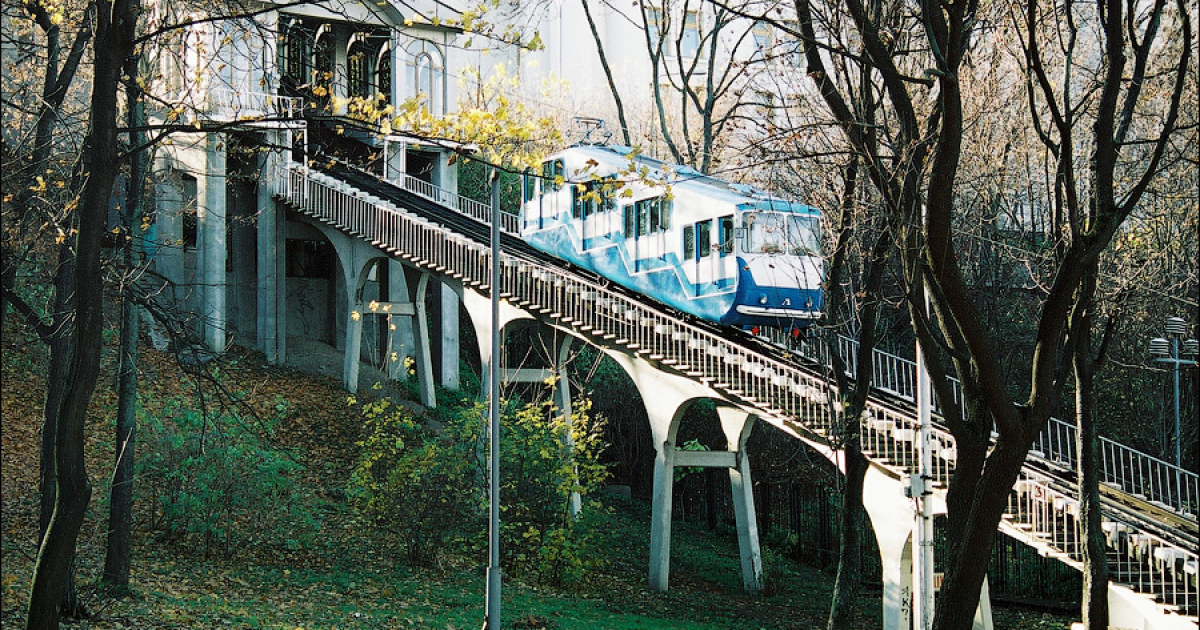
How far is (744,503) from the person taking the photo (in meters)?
30.8

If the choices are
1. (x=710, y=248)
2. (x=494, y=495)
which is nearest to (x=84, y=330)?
(x=494, y=495)

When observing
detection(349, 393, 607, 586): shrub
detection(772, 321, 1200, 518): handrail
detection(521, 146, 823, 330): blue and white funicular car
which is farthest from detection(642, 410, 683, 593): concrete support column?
detection(772, 321, 1200, 518): handrail

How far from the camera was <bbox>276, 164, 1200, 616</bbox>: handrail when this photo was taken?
2102 centimetres

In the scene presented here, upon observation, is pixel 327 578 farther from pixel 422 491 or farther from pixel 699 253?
pixel 699 253

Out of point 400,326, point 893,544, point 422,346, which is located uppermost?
point 400,326

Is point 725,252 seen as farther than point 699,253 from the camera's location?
No

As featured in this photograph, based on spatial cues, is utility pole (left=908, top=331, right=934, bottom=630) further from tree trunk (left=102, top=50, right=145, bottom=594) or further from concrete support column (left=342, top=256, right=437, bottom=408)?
concrete support column (left=342, top=256, right=437, bottom=408)

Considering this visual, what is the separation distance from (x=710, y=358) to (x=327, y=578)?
28.1 feet

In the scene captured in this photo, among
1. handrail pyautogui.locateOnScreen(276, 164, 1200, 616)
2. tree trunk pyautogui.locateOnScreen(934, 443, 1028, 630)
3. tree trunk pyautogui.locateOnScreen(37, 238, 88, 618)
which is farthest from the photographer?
handrail pyautogui.locateOnScreen(276, 164, 1200, 616)

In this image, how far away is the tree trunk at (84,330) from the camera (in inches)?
450

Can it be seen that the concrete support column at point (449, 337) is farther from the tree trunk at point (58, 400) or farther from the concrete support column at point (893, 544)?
the tree trunk at point (58, 400)

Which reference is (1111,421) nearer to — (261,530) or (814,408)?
(814,408)

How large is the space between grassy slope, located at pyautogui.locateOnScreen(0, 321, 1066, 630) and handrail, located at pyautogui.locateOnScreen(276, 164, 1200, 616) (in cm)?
472

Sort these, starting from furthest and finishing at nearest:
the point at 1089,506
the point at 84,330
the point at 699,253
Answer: the point at 699,253 < the point at 1089,506 < the point at 84,330
